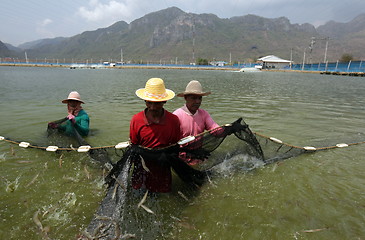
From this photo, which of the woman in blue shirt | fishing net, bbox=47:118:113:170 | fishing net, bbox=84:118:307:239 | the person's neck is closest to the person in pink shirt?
fishing net, bbox=84:118:307:239

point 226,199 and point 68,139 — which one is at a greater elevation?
point 68,139

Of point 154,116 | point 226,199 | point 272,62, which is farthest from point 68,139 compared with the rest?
point 272,62

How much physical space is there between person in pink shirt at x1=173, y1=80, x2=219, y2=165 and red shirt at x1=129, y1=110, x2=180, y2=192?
962mm

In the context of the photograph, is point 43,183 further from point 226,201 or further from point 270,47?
point 270,47

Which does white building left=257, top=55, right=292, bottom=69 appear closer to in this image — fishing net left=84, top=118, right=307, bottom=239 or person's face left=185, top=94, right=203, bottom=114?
fishing net left=84, top=118, right=307, bottom=239

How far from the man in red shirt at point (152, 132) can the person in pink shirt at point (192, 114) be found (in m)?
0.97

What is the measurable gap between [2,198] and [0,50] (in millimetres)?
244575

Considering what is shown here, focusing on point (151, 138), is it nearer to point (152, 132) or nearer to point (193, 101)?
point (152, 132)

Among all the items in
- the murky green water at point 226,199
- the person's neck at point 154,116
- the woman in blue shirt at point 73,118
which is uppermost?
the person's neck at point 154,116

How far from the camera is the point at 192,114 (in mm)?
4375

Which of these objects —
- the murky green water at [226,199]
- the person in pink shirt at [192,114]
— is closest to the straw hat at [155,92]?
the person in pink shirt at [192,114]

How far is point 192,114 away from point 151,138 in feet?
4.94

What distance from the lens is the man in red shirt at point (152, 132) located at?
2.84 metres

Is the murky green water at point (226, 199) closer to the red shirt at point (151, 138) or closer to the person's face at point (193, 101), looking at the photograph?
the red shirt at point (151, 138)
